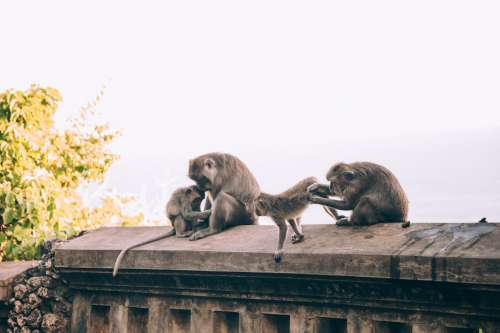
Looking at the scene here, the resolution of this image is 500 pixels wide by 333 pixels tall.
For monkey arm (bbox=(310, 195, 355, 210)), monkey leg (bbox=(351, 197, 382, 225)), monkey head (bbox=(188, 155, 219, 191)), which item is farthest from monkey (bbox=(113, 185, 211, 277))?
monkey leg (bbox=(351, 197, 382, 225))

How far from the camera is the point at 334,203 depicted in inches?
258

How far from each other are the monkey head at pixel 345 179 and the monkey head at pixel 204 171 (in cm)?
170

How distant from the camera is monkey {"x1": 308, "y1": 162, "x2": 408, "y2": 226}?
6.25m

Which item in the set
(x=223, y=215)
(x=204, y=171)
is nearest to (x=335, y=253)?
(x=223, y=215)

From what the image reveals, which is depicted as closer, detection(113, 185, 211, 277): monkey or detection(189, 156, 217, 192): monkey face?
detection(113, 185, 211, 277): monkey

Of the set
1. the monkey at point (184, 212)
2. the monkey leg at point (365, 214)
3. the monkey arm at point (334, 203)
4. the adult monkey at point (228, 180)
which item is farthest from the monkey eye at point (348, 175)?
the monkey at point (184, 212)

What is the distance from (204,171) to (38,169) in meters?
5.45

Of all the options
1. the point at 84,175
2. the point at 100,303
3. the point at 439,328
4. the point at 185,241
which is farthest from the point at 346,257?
the point at 84,175

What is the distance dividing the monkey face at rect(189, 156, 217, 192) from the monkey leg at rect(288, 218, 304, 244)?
157cm

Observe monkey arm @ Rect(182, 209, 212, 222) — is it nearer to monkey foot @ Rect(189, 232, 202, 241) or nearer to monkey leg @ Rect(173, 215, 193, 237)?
monkey leg @ Rect(173, 215, 193, 237)

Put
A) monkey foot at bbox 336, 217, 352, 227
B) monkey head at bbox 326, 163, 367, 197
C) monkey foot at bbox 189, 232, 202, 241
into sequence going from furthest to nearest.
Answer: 1. monkey foot at bbox 189, 232, 202, 241
2. monkey head at bbox 326, 163, 367, 197
3. monkey foot at bbox 336, 217, 352, 227

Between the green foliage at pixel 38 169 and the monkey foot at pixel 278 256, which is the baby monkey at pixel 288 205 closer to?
the monkey foot at pixel 278 256

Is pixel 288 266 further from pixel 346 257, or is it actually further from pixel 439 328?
pixel 439 328

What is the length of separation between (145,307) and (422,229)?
280 cm
